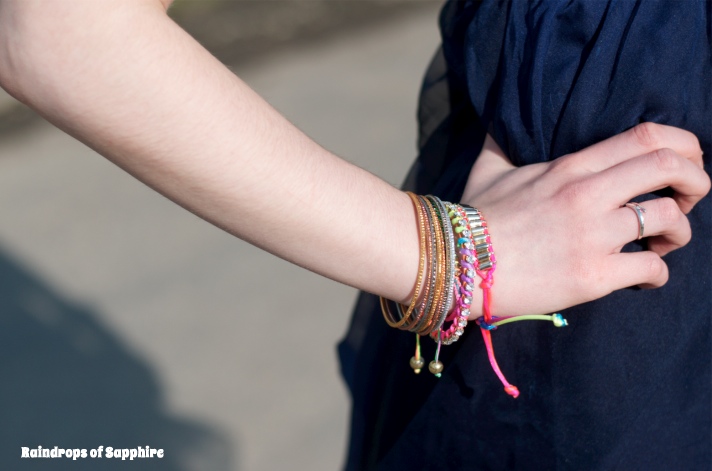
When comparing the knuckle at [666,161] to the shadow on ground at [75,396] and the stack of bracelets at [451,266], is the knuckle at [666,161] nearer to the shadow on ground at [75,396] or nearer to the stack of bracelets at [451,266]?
the stack of bracelets at [451,266]

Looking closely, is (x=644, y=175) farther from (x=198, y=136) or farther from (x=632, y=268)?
(x=198, y=136)

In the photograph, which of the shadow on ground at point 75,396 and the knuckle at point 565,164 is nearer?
the knuckle at point 565,164

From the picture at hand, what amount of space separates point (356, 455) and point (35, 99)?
Result: 724 millimetres

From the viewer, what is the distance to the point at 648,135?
667mm

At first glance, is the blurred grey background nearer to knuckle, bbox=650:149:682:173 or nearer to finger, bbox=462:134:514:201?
finger, bbox=462:134:514:201

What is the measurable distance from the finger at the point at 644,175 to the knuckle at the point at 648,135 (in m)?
0.01

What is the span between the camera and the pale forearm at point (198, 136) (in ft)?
1.63

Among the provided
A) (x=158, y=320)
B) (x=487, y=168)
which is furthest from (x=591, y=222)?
(x=158, y=320)

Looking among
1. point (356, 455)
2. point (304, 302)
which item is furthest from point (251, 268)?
point (356, 455)

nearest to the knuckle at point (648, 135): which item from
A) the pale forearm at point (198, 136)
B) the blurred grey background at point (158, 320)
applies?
the pale forearm at point (198, 136)

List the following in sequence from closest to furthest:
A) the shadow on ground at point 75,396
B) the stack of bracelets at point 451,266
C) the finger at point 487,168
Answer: the stack of bracelets at point 451,266 < the finger at point 487,168 < the shadow on ground at point 75,396

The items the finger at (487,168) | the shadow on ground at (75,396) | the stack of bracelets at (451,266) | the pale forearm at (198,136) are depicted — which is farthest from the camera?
the shadow on ground at (75,396)

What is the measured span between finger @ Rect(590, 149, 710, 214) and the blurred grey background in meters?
1.19

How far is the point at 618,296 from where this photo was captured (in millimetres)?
707
